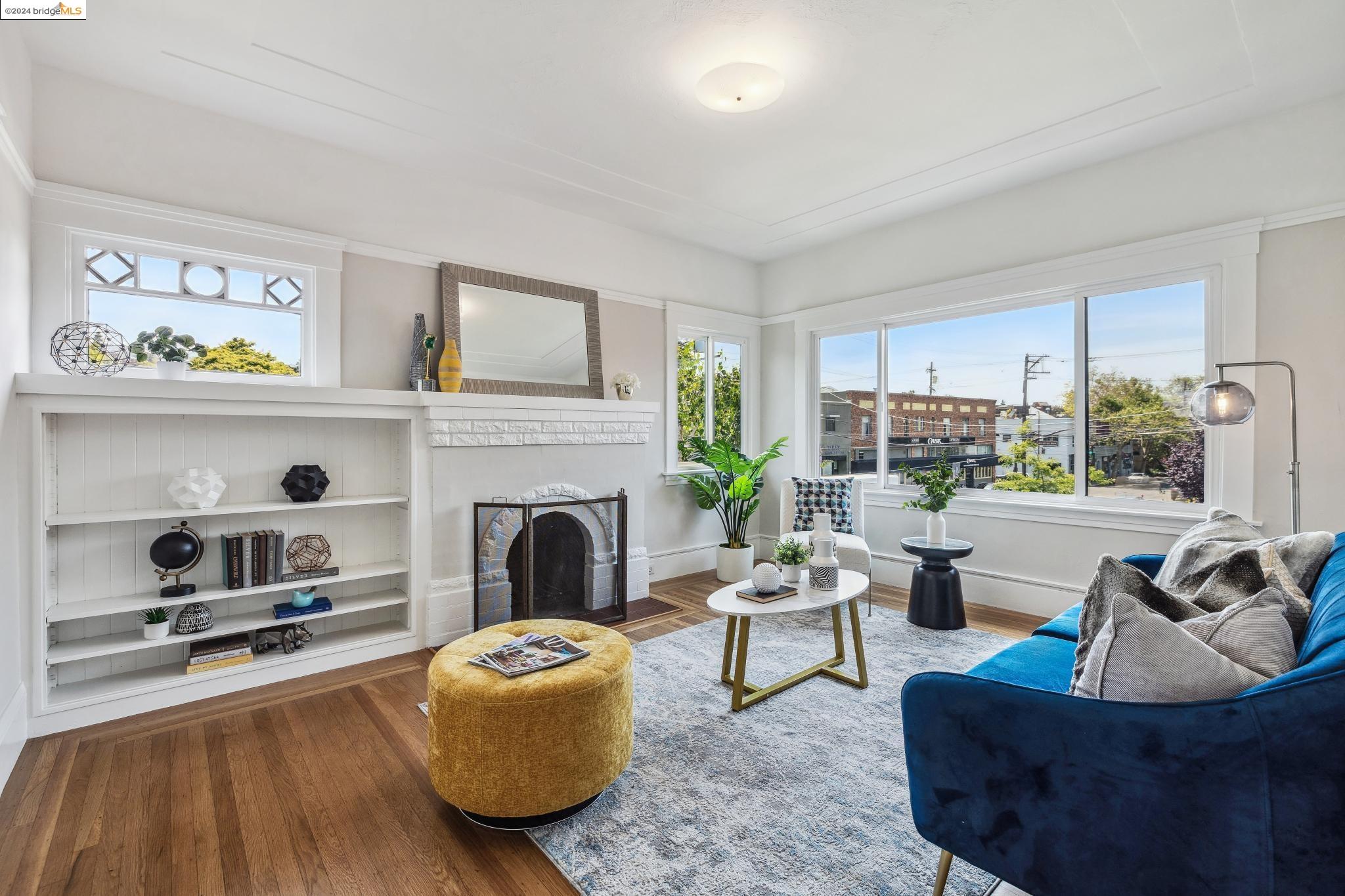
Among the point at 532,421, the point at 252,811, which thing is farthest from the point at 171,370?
the point at 252,811

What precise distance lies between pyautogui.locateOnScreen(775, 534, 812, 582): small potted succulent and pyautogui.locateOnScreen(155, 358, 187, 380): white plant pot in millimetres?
2956

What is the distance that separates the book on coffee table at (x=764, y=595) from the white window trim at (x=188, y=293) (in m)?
2.56

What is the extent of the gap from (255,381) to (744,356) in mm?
3861

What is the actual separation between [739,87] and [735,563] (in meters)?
3.35

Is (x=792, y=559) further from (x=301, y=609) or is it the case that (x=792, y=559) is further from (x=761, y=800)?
(x=301, y=609)

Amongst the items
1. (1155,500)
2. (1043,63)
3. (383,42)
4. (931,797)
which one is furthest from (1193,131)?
(383,42)

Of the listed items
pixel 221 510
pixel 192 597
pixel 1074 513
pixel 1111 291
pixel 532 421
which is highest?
pixel 1111 291

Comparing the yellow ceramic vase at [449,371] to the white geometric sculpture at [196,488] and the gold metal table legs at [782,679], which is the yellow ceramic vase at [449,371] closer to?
the white geometric sculpture at [196,488]

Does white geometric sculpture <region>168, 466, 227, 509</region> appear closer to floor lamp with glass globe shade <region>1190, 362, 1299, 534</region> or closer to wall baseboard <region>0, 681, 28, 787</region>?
wall baseboard <region>0, 681, 28, 787</region>

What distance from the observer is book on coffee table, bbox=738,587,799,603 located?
9.16 ft

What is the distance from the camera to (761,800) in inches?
80.0

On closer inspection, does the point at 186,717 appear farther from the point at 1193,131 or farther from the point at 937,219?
the point at 1193,131

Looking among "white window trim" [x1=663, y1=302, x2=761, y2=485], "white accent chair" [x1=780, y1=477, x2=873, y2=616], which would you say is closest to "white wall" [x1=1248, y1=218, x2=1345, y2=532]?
"white accent chair" [x1=780, y1=477, x2=873, y2=616]

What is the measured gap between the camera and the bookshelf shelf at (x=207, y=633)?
8.53 feet
